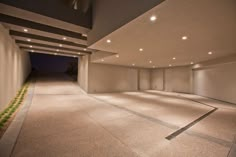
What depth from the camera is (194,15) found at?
99.5 inches

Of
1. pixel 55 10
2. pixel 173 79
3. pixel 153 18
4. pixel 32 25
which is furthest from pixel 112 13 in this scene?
pixel 173 79

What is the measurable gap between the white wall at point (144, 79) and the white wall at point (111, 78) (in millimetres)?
786

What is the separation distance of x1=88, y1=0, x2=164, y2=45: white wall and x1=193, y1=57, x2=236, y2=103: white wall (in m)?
7.15

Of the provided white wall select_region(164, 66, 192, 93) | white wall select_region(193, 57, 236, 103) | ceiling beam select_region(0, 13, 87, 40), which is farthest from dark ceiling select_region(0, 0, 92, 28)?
white wall select_region(164, 66, 192, 93)

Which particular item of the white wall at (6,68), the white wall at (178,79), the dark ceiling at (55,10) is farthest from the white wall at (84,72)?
the white wall at (178,79)

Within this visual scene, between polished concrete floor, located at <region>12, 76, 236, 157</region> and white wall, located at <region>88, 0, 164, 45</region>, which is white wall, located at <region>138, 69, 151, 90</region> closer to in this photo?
white wall, located at <region>88, 0, 164, 45</region>

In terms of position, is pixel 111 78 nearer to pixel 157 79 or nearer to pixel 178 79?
pixel 157 79

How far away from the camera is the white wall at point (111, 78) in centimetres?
971

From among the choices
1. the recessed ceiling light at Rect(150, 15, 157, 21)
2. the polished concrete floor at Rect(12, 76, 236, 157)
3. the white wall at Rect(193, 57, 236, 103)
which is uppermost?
the recessed ceiling light at Rect(150, 15, 157, 21)

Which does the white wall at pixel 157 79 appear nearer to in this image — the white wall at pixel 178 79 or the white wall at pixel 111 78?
the white wall at pixel 178 79

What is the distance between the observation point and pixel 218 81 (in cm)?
748

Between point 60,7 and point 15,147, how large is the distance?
4.09m

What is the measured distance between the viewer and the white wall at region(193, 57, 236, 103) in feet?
21.5

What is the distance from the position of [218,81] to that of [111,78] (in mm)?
8110
